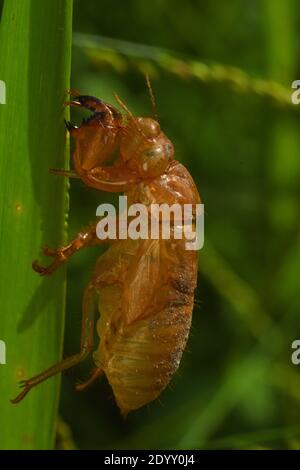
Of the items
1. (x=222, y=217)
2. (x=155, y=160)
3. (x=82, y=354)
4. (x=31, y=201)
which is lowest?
(x=82, y=354)

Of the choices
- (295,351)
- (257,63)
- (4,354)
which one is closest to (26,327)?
(4,354)

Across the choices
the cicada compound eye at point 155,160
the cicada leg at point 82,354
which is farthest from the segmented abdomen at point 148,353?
the cicada compound eye at point 155,160

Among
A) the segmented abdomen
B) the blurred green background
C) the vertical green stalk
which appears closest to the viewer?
the vertical green stalk

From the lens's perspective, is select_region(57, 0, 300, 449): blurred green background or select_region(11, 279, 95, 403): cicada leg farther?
select_region(57, 0, 300, 449): blurred green background

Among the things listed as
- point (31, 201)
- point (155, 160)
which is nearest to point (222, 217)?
point (155, 160)

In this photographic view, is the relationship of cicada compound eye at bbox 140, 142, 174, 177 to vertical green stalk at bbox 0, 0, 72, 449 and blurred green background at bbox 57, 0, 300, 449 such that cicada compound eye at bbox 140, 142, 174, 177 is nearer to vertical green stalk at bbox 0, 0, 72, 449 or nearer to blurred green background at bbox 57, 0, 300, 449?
vertical green stalk at bbox 0, 0, 72, 449

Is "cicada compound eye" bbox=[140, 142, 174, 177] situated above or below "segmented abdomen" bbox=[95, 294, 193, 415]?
above

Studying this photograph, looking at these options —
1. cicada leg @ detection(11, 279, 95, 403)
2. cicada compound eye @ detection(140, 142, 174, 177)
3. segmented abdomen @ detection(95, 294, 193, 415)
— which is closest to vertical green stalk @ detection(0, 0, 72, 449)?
cicada leg @ detection(11, 279, 95, 403)

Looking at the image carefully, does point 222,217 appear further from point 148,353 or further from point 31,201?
point 31,201
